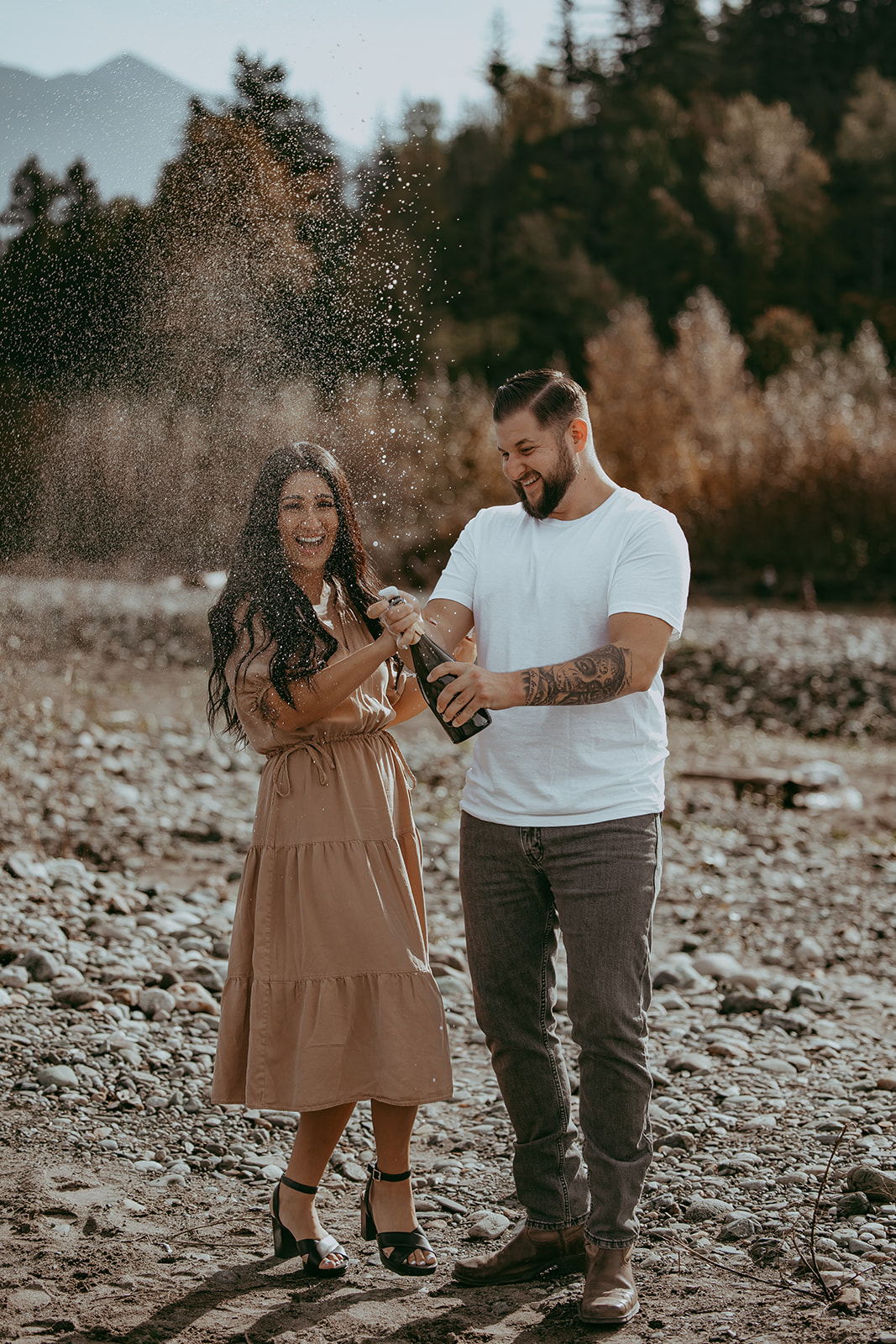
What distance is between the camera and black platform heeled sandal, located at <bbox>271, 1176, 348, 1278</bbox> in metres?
3.16

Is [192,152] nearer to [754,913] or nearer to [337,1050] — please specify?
[337,1050]

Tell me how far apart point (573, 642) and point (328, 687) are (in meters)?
0.61

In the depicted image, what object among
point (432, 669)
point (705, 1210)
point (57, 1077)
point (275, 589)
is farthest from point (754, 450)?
point (432, 669)

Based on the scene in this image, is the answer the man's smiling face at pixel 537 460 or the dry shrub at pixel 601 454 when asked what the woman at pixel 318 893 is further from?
the dry shrub at pixel 601 454

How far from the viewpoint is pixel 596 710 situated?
302 centimetres

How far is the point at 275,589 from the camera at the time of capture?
3.20 meters

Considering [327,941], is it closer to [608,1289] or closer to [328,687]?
[328,687]

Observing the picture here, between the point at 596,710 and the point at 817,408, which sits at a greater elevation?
the point at 817,408

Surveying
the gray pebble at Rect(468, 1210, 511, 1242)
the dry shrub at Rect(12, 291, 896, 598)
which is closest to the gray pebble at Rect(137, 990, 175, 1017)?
the dry shrub at Rect(12, 291, 896, 598)

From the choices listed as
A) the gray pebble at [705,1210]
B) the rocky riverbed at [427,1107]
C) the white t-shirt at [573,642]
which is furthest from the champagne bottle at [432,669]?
the gray pebble at [705,1210]

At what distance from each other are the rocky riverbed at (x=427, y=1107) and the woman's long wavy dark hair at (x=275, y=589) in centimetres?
150

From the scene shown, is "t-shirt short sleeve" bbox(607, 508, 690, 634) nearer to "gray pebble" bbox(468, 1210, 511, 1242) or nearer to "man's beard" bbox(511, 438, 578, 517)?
"man's beard" bbox(511, 438, 578, 517)

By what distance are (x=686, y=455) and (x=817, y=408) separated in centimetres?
356

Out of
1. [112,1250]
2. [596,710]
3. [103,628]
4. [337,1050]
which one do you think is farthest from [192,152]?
[103,628]
